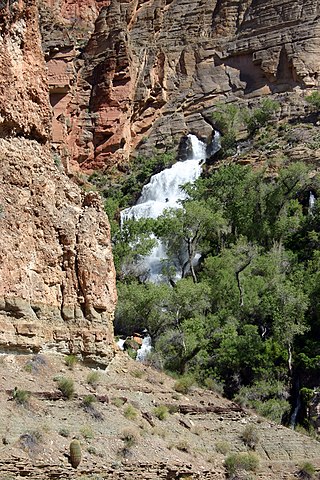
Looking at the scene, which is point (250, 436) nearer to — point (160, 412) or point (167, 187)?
point (160, 412)

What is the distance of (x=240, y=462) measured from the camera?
27.8m

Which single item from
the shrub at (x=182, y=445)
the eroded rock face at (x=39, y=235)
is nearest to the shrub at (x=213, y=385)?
the eroded rock face at (x=39, y=235)

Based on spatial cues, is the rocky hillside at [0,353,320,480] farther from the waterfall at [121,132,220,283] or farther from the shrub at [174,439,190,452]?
the waterfall at [121,132,220,283]

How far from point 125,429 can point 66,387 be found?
206cm

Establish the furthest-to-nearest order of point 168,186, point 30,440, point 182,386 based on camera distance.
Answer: point 168,186
point 182,386
point 30,440

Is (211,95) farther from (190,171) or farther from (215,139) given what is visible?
(190,171)

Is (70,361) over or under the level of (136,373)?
over

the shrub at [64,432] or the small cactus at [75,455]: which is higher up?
the shrub at [64,432]

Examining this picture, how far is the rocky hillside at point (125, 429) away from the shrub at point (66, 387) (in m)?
0.12

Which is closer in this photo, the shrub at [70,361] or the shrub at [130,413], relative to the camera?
the shrub at [130,413]

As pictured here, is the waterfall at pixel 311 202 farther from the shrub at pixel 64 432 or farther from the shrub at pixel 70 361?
the shrub at pixel 64 432

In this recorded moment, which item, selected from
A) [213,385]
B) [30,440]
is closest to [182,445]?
[30,440]

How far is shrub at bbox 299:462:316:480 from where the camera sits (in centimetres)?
2948

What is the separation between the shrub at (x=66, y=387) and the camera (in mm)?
25109
